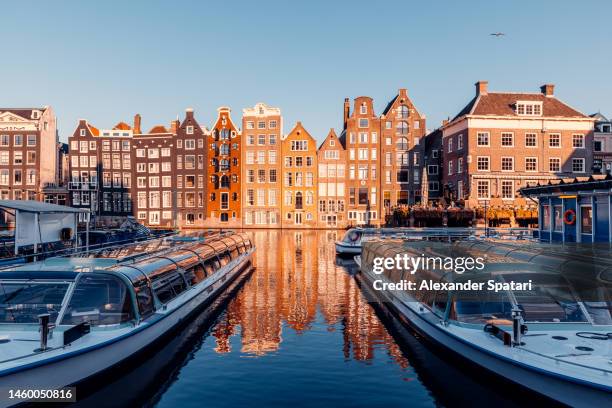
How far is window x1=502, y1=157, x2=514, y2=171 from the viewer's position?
59438 millimetres

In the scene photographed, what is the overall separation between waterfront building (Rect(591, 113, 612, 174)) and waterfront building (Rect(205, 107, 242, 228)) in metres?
55.0

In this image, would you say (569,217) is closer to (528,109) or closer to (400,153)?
(528,109)

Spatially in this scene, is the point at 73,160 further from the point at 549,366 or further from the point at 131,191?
the point at 549,366

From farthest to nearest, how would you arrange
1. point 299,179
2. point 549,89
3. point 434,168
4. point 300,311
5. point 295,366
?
1. point 299,179
2. point 434,168
3. point 549,89
4. point 300,311
5. point 295,366

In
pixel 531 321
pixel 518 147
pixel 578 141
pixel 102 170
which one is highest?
pixel 578 141

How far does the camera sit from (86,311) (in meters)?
12.4

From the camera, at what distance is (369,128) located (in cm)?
7288

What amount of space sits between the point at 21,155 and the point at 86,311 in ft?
255

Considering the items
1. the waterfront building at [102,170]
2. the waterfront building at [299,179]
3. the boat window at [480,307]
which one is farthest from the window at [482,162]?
the waterfront building at [102,170]

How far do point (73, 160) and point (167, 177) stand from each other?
1735cm

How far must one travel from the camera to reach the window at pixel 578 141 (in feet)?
195

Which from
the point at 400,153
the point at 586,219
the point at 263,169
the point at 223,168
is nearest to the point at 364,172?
the point at 400,153

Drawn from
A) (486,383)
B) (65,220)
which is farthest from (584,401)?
(65,220)

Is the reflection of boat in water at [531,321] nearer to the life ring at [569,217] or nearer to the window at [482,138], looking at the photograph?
the life ring at [569,217]
